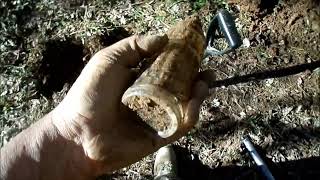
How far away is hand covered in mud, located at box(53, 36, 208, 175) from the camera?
1.86 metres

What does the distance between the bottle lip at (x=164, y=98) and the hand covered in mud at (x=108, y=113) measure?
0.20m

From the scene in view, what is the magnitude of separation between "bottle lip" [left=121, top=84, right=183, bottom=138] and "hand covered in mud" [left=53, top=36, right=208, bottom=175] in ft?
0.66

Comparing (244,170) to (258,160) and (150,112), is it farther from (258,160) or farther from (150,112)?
(150,112)

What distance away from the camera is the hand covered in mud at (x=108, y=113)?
1856 mm

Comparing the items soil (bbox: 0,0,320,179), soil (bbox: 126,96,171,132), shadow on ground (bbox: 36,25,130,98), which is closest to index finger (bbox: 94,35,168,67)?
soil (bbox: 126,96,171,132)

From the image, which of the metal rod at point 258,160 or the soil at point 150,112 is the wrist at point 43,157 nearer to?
the soil at point 150,112

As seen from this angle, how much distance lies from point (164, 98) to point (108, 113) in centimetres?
38

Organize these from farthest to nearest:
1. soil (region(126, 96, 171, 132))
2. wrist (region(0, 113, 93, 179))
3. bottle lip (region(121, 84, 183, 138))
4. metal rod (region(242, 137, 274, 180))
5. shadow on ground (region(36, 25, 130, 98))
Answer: shadow on ground (region(36, 25, 130, 98)) < metal rod (region(242, 137, 274, 180)) < wrist (region(0, 113, 93, 179)) < soil (region(126, 96, 171, 132)) < bottle lip (region(121, 84, 183, 138))

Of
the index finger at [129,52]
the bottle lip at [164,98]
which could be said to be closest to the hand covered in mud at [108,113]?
the index finger at [129,52]

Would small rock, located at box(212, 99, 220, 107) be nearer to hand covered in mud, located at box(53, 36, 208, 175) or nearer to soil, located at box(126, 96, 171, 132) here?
hand covered in mud, located at box(53, 36, 208, 175)

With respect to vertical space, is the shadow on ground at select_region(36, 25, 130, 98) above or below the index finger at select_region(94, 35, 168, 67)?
below

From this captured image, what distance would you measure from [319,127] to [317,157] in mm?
149

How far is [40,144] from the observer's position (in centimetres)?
188

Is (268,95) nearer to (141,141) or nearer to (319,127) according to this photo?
(319,127)
